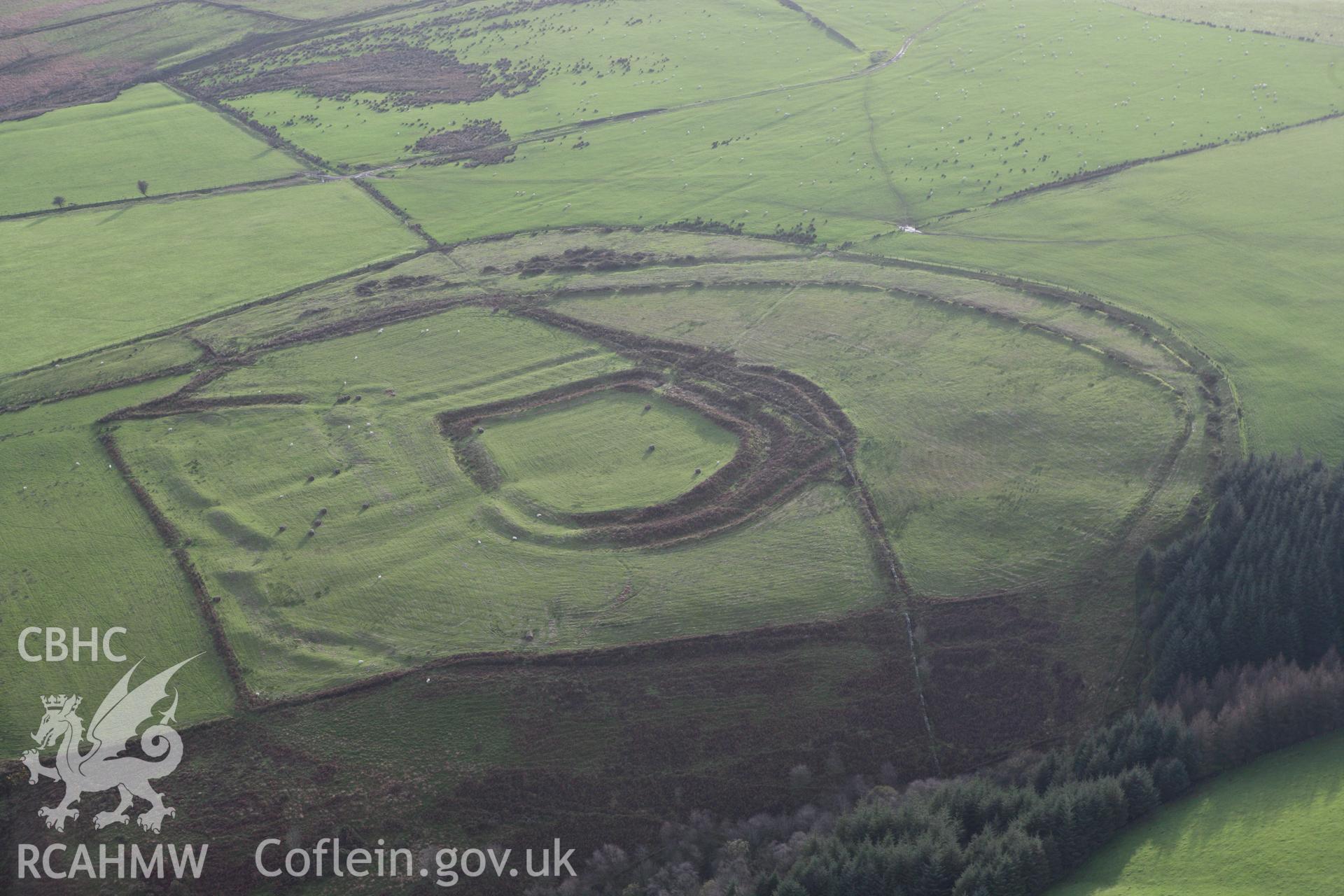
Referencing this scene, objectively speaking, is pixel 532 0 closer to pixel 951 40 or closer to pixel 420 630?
pixel 951 40

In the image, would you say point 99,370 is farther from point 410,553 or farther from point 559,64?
point 559,64

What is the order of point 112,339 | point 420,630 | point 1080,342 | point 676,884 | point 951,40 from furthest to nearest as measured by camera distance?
1. point 951,40
2. point 112,339
3. point 1080,342
4. point 420,630
5. point 676,884

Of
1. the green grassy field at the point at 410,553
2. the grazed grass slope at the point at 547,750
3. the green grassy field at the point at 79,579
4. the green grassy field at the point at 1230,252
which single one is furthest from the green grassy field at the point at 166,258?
the green grassy field at the point at 1230,252

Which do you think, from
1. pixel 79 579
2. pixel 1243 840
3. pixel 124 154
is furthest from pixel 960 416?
pixel 124 154

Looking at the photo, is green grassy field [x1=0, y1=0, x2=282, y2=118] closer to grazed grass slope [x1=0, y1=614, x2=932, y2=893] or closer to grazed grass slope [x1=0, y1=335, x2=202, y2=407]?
grazed grass slope [x1=0, y1=335, x2=202, y2=407]

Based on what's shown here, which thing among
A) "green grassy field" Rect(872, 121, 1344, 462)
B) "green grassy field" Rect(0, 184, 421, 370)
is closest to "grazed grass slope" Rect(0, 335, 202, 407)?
"green grassy field" Rect(0, 184, 421, 370)

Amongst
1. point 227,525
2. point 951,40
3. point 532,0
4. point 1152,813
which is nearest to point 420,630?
point 227,525

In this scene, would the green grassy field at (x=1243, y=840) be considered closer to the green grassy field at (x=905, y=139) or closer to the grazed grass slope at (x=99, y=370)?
the green grassy field at (x=905, y=139)

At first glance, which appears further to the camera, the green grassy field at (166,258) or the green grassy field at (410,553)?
the green grassy field at (166,258)
